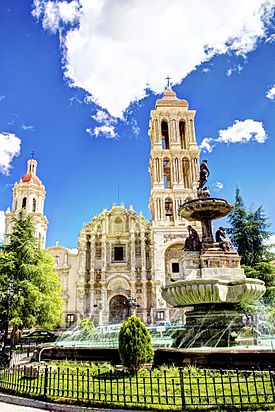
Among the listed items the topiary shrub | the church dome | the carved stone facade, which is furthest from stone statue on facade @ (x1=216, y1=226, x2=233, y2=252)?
the church dome

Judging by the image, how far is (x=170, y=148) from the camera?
3794 centimetres

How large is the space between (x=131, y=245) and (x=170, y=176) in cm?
A: 944

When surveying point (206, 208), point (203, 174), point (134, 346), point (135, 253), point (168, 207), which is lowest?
point (134, 346)

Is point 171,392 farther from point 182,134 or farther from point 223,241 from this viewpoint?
point 182,134

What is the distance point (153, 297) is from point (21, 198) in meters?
18.4

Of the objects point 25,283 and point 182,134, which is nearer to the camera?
point 25,283

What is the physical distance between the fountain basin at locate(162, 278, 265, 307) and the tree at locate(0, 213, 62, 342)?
37.6ft

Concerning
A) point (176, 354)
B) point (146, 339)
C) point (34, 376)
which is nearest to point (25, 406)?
point (34, 376)

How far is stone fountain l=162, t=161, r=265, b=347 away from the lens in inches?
342

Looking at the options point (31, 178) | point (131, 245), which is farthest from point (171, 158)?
point (31, 178)

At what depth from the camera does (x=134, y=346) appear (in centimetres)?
674

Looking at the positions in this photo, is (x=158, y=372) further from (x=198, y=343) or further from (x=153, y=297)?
(x=153, y=297)

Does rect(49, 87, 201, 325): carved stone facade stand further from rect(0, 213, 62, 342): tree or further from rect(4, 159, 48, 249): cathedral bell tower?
rect(0, 213, 62, 342): tree

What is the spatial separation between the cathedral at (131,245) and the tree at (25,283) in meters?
11.5
